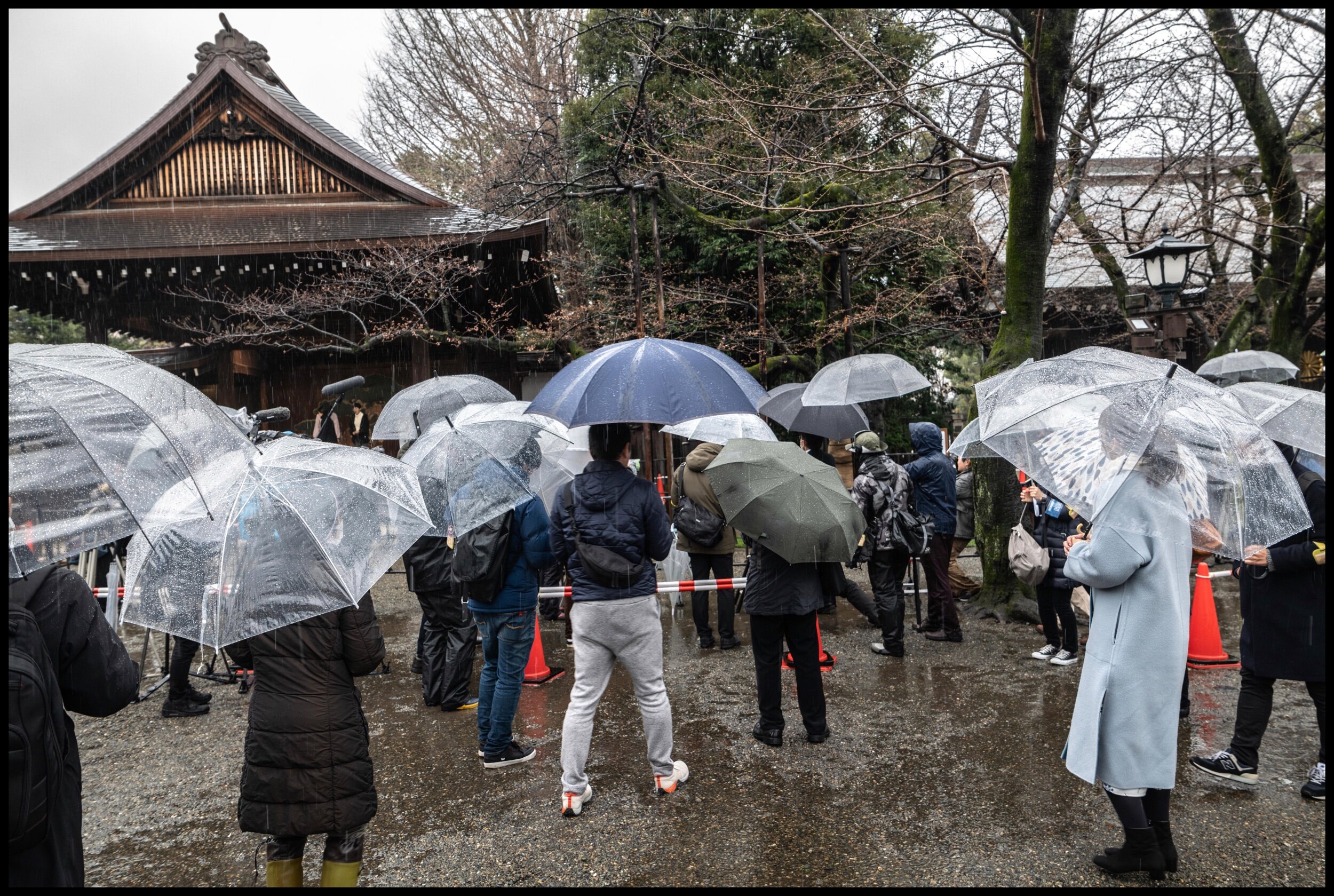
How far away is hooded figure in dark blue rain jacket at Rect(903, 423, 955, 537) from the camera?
643 cm

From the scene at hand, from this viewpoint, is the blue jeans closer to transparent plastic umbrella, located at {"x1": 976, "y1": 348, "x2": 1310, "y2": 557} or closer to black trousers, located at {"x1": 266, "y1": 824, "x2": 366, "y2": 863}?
black trousers, located at {"x1": 266, "y1": 824, "x2": 366, "y2": 863}

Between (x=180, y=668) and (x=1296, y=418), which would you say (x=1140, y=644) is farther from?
(x=180, y=668)

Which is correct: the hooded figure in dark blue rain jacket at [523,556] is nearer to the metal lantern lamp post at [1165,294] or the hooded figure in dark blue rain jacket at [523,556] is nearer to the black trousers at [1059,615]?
the black trousers at [1059,615]

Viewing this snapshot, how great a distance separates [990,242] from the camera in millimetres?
→ 15500

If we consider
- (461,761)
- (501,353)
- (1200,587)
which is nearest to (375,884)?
(461,761)

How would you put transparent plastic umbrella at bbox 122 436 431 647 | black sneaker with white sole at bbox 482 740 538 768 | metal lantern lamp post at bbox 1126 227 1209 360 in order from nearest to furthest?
transparent plastic umbrella at bbox 122 436 431 647
black sneaker with white sole at bbox 482 740 538 768
metal lantern lamp post at bbox 1126 227 1209 360

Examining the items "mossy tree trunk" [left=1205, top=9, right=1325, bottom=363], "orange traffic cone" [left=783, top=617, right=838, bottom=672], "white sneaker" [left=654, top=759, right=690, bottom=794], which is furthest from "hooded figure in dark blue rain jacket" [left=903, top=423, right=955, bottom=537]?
"mossy tree trunk" [left=1205, top=9, right=1325, bottom=363]

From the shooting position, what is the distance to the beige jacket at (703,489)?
6.21 meters

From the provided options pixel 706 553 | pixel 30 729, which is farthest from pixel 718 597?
pixel 30 729

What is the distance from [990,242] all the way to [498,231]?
9.86m

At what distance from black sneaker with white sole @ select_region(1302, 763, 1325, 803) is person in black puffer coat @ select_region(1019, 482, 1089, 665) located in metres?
1.79

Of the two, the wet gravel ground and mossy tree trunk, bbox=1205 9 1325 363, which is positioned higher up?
mossy tree trunk, bbox=1205 9 1325 363

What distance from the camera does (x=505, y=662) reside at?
13.7 feet

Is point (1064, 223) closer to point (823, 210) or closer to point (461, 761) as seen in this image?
point (823, 210)
